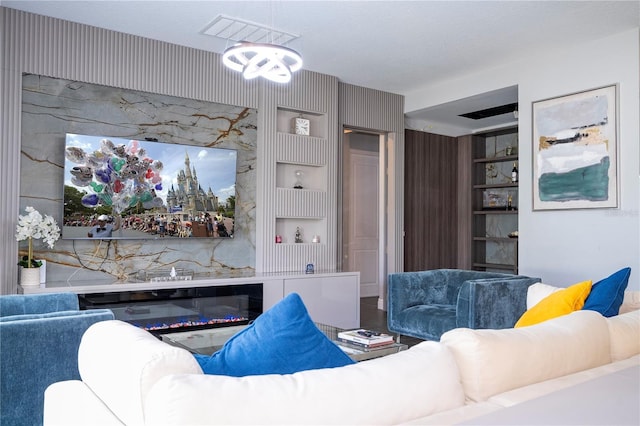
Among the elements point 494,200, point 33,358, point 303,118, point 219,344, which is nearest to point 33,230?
point 219,344

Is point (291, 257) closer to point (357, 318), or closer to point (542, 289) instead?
point (357, 318)

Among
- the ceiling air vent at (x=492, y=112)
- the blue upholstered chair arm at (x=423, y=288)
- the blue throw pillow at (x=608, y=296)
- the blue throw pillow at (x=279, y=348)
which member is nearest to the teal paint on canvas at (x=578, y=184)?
the blue upholstered chair arm at (x=423, y=288)

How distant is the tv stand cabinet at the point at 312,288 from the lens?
170 inches

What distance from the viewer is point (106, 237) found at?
439 cm

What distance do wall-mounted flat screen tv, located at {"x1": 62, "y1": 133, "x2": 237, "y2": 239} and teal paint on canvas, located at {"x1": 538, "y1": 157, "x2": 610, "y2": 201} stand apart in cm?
304

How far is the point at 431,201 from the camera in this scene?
7199 mm

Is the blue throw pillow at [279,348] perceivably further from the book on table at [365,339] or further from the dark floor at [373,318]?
the dark floor at [373,318]

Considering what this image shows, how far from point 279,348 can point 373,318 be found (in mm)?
5009

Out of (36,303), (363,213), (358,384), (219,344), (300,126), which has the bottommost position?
(219,344)

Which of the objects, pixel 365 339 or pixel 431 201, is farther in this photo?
pixel 431 201

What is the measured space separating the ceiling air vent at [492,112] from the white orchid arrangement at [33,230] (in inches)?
200

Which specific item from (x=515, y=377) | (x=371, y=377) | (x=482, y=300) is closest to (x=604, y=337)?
(x=515, y=377)

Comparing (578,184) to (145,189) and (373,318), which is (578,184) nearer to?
(373,318)

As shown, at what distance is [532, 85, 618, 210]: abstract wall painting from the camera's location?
456 centimetres
